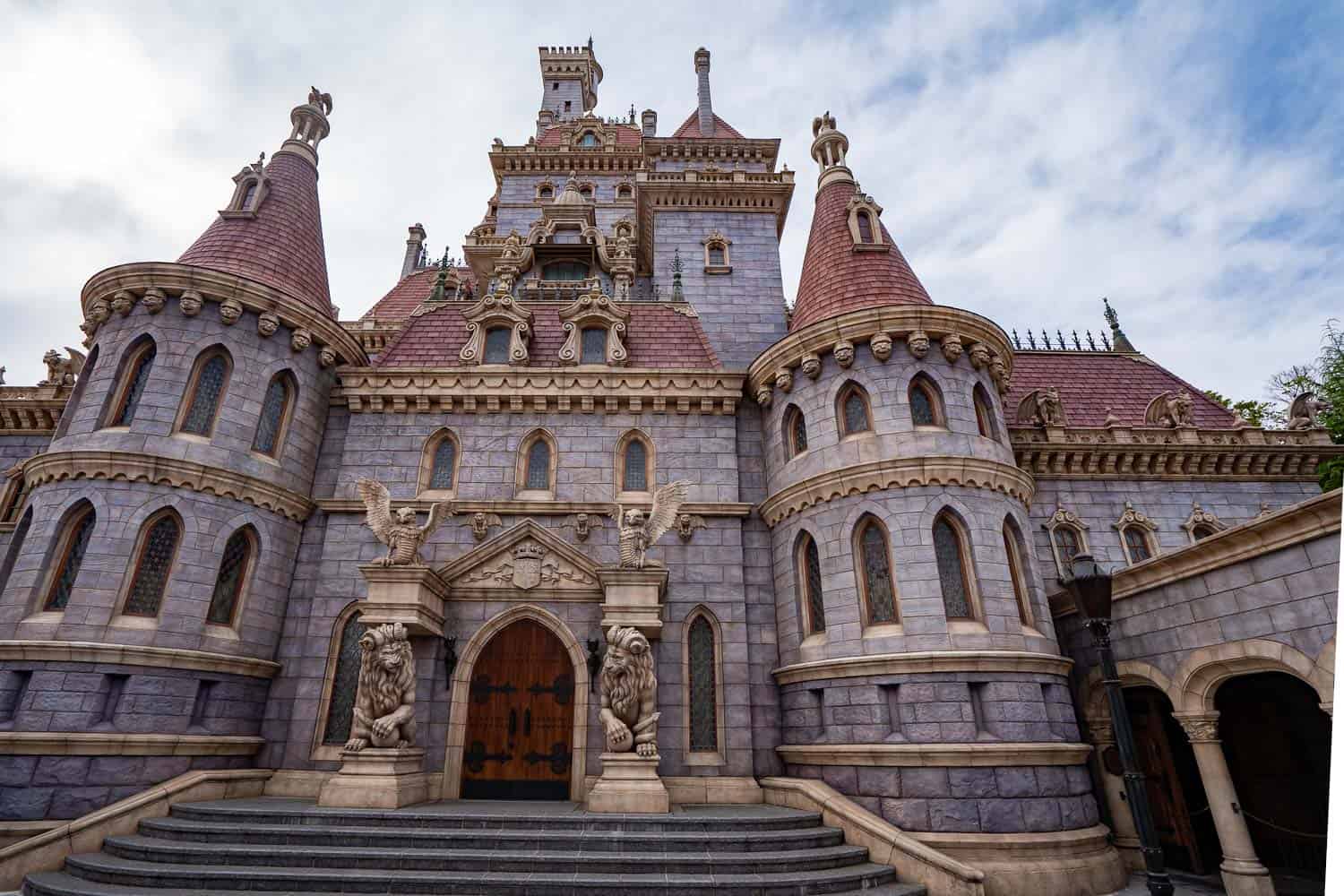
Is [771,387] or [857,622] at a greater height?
[771,387]

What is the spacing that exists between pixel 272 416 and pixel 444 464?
155 inches

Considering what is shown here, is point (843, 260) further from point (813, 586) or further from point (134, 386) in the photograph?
point (134, 386)

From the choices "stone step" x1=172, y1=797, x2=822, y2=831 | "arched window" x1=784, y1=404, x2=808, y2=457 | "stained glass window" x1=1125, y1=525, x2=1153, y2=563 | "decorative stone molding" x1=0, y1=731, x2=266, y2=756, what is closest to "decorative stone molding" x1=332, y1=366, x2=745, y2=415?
"arched window" x1=784, y1=404, x2=808, y2=457

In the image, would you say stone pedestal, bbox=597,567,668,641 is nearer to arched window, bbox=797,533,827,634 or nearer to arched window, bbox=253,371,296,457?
arched window, bbox=797,533,827,634

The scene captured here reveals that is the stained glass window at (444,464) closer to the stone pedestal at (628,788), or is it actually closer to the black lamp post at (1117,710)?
the stone pedestal at (628,788)

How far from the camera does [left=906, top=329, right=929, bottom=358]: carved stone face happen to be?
43.9ft

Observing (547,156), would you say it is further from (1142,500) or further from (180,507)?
(1142,500)

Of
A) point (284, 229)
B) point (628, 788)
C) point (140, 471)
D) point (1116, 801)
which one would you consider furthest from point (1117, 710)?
point (284, 229)

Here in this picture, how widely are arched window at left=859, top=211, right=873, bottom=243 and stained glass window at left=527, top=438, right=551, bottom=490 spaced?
9.78 meters

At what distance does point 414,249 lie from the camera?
121ft

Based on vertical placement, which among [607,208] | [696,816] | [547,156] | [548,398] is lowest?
[696,816]

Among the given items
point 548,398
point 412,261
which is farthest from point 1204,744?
point 412,261

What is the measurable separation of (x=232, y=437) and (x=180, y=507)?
1.74 metres

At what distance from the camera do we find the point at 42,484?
41.1 ft
